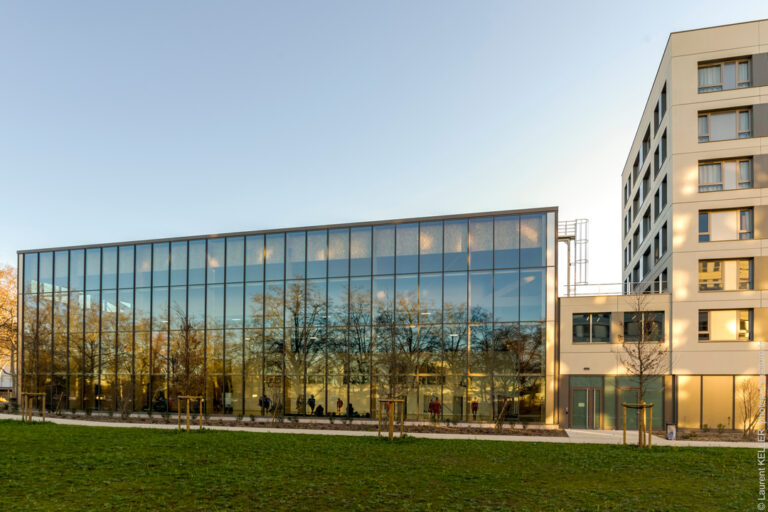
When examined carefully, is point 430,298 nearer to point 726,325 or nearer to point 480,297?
point 480,297

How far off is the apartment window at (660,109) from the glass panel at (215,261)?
99.5 feet

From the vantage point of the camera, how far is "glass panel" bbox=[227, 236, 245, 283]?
36.2m

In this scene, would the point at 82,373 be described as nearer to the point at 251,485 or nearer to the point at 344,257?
the point at 344,257

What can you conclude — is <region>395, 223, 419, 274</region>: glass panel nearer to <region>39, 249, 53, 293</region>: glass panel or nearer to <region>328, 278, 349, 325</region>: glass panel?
<region>328, 278, 349, 325</region>: glass panel

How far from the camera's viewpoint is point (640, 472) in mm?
14555

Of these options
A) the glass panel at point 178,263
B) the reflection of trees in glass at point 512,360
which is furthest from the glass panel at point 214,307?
the reflection of trees in glass at point 512,360

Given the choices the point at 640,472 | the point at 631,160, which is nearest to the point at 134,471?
the point at 640,472

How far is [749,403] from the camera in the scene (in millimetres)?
27734

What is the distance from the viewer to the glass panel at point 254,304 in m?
35.3

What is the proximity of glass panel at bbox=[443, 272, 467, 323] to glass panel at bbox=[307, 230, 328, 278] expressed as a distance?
8167 millimetres

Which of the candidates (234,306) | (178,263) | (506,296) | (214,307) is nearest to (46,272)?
(178,263)

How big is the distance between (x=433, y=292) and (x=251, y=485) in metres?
21.1

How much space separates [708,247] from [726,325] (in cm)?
435

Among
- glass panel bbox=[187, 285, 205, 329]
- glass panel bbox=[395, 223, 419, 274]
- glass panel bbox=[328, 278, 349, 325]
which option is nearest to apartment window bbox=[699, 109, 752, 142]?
glass panel bbox=[395, 223, 419, 274]
